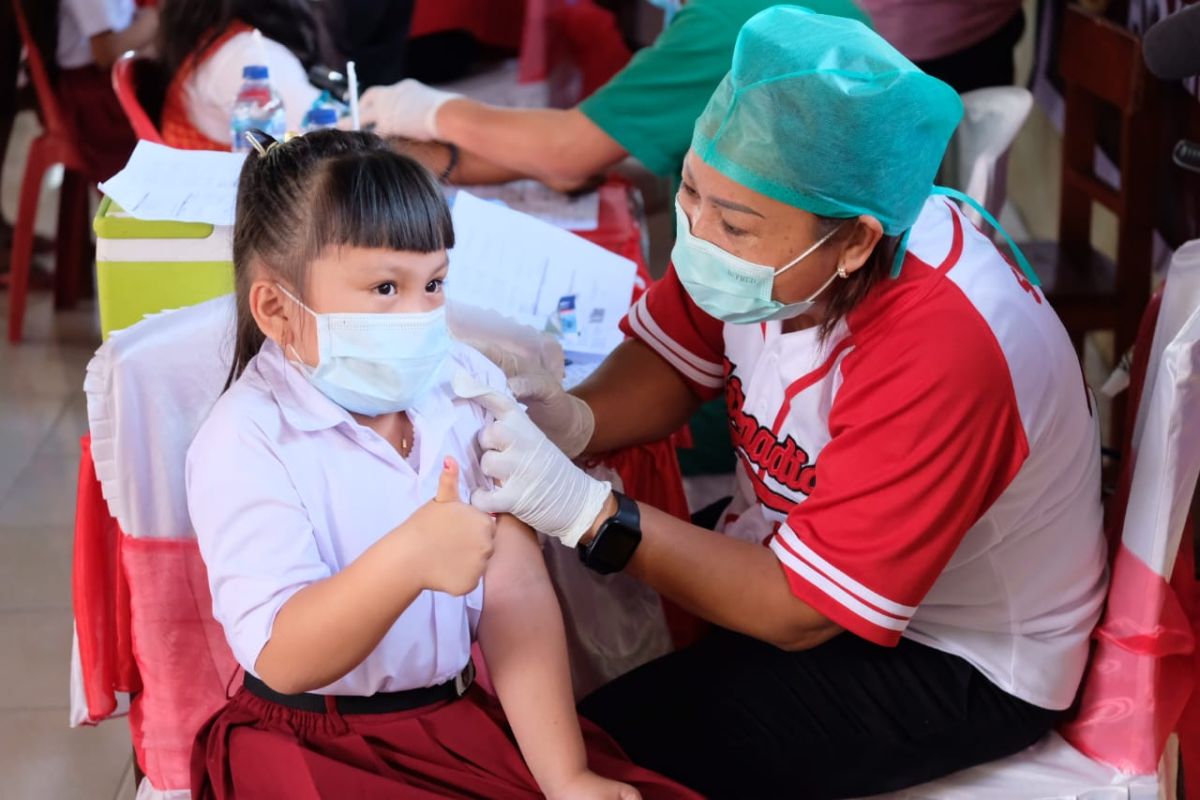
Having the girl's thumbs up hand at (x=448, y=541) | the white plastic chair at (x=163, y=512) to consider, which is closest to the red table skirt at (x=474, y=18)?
the white plastic chair at (x=163, y=512)

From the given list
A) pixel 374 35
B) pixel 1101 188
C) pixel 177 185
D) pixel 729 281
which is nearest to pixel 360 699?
pixel 729 281

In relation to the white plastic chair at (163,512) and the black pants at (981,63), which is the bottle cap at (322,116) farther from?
the black pants at (981,63)

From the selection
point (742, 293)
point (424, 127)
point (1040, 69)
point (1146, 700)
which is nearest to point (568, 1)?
point (424, 127)

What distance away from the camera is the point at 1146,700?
1335mm

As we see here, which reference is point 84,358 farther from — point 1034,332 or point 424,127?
point 1034,332

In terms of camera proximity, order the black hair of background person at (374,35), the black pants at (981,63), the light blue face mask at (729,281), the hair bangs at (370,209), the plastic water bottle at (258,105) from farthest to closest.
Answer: the black pants at (981,63) < the black hair of background person at (374,35) < the plastic water bottle at (258,105) < the light blue face mask at (729,281) < the hair bangs at (370,209)

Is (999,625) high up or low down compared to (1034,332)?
down

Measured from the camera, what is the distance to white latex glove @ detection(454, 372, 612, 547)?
128 centimetres

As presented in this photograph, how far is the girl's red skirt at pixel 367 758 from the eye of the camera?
4.00 feet

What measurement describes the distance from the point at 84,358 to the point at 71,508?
2.53 ft

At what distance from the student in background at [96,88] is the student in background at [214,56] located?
3.47 feet

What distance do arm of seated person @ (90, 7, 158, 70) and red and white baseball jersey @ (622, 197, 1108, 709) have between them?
7.88 ft

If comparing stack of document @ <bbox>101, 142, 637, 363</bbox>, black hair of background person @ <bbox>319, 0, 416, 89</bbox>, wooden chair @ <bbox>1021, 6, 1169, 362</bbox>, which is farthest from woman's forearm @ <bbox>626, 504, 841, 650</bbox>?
black hair of background person @ <bbox>319, 0, 416, 89</bbox>

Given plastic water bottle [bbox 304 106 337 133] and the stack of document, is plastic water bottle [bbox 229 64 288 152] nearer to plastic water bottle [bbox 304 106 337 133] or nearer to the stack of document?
plastic water bottle [bbox 304 106 337 133]
